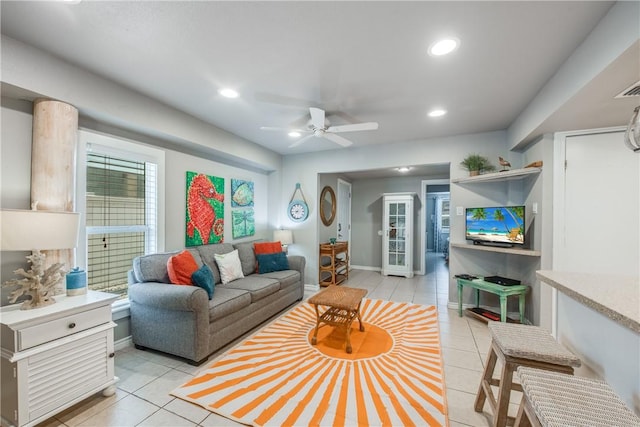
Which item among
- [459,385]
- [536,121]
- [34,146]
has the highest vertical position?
[536,121]

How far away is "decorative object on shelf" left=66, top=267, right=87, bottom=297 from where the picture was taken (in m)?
1.98

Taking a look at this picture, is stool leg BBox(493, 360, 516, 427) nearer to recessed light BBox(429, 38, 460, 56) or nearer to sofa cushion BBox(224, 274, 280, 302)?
recessed light BBox(429, 38, 460, 56)

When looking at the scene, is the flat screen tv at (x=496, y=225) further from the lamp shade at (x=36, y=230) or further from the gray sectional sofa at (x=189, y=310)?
the lamp shade at (x=36, y=230)

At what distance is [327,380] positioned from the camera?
2.10 m

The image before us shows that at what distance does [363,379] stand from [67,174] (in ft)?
9.65

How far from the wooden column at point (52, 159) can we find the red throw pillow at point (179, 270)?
77cm

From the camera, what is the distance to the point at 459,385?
2061 millimetres

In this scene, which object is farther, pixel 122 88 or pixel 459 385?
pixel 122 88

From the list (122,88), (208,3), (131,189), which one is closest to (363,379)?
(208,3)

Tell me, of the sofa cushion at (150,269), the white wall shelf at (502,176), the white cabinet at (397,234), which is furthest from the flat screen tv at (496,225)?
the sofa cushion at (150,269)

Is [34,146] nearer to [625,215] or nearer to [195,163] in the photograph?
[195,163]

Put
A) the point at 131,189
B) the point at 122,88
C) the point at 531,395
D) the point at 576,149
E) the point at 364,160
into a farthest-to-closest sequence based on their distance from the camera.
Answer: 1. the point at 364,160
2. the point at 131,189
3. the point at 576,149
4. the point at 122,88
5. the point at 531,395

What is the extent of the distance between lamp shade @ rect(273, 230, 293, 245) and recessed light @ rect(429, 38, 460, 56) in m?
3.44

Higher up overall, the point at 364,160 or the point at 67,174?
the point at 364,160
